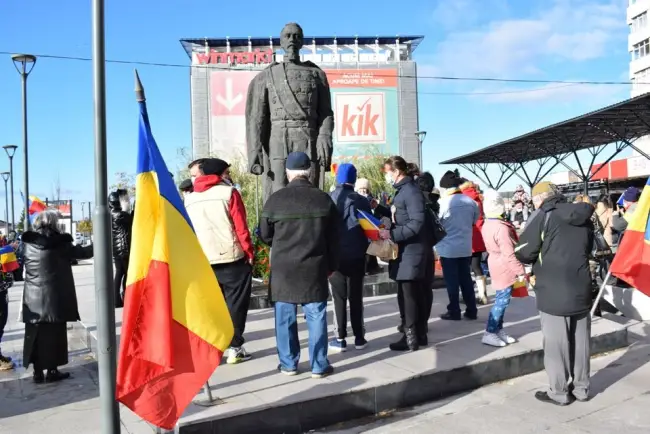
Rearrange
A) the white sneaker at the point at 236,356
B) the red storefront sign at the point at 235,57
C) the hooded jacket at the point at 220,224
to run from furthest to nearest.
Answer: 1. the red storefront sign at the point at 235,57
2. the white sneaker at the point at 236,356
3. the hooded jacket at the point at 220,224

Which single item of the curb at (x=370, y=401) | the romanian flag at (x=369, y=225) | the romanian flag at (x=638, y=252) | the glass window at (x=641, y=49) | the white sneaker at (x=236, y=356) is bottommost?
the curb at (x=370, y=401)

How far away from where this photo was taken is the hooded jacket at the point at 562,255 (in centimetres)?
459

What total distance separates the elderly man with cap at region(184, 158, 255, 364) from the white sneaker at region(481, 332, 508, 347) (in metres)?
2.42

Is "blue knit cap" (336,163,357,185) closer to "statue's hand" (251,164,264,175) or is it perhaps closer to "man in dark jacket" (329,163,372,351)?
"man in dark jacket" (329,163,372,351)

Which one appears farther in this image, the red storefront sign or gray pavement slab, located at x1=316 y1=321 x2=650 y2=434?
the red storefront sign

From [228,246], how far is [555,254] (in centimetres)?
273

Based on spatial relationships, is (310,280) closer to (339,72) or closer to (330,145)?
(330,145)

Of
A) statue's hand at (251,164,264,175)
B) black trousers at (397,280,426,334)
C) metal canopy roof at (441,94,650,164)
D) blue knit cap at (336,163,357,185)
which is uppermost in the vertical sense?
metal canopy roof at (441,94,650,164)

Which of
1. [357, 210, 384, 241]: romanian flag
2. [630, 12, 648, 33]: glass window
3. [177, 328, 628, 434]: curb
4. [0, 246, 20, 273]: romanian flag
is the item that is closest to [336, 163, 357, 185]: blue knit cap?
[357, 210, 384, 241]: romanian flag

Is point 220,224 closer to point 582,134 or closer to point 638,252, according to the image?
point 638,252

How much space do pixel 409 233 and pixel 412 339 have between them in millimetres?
1035

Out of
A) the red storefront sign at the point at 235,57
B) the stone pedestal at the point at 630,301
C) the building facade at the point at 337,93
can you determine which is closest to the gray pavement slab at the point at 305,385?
the stone pedestal at the point at 630,301

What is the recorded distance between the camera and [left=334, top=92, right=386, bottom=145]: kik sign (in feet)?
184

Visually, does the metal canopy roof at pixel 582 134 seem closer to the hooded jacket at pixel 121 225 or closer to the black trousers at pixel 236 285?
the hooded jacket at pixel 121 225
